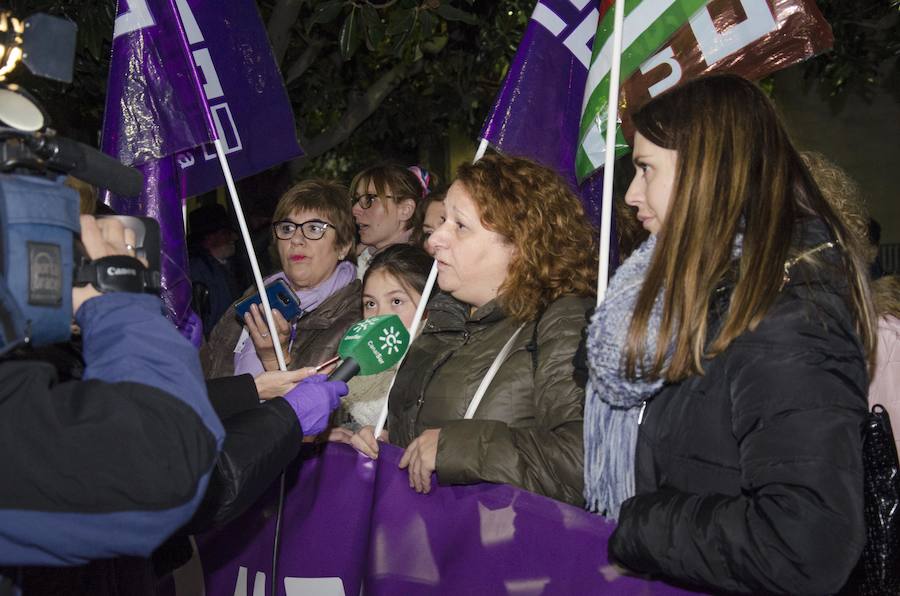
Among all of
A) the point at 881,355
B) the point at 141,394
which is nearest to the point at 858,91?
the point at 881,355

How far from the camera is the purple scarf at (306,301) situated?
4676 mm

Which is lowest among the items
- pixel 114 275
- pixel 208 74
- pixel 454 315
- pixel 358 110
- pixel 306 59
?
pixel 454 315

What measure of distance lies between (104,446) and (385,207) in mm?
3932

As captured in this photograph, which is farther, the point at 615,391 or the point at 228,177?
the point at 228,177

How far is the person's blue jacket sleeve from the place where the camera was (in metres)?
1.61

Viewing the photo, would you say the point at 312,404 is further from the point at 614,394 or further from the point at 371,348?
the point at 614,394

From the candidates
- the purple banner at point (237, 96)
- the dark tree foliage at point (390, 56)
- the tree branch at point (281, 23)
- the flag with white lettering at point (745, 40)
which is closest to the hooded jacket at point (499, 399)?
the flag with white lettering at point (745, 40)

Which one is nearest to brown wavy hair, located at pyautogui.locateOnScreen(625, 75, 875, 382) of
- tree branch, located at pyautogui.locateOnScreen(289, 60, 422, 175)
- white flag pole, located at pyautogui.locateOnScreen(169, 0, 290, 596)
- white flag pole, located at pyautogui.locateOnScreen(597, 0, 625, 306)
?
white flag pole, located at pyautogui.locateOnScreen(597, 0, 625, 306)

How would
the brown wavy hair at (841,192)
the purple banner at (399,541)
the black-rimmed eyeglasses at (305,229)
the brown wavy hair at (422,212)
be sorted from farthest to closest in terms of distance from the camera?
the brown wavy hair at (422,212) → the black-rimmed eyeglasses at (305,229) → the brown wavy hair at (841,192) → the purple banner at (399,541)

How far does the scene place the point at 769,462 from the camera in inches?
75.8

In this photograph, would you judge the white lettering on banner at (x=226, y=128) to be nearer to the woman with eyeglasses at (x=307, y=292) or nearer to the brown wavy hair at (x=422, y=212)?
the woman with eyeglasses at (x=307, y=292)

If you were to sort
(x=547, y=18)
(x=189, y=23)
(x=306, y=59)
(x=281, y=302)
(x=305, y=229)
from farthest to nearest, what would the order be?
(x=306, y=59) → (x=305, y=229) → (x=281, y=302) → (x=189, y=23) → (x=547, y=18)

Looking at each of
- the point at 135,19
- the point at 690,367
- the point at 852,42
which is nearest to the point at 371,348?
the point at 690,367

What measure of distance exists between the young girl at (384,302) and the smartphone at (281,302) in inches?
24.0
